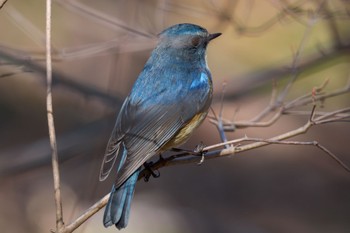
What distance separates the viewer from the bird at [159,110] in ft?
14.2

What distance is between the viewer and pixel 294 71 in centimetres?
608

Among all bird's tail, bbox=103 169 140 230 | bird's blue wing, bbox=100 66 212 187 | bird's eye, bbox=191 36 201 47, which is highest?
bird's eye, bbox=191 36 201 47

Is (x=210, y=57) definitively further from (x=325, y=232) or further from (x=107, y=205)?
(x=107, y=205)

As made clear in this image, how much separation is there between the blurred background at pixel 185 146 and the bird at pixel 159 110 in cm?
77

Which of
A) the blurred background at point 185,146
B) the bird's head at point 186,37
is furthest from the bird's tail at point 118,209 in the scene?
the blurred background at point 185,146

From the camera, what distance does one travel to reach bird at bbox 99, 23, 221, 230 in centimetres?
432

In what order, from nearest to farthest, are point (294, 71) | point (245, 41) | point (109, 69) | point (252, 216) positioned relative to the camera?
point (294, 71), point (252, 216), point (109, 69), point (245, 41)

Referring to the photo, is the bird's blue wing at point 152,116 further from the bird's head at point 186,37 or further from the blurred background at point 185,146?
the blurred background at point 185,146

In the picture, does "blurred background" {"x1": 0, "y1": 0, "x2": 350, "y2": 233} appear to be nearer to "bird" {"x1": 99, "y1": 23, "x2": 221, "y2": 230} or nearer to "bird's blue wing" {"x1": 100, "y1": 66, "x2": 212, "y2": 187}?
"bird" {"x1": 99, "y1": 23, "x2": 221, "y2": 230}

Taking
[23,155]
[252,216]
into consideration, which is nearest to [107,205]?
[23,155]

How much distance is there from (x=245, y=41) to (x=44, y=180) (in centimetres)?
426

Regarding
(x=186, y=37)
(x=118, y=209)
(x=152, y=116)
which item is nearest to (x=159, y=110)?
(x=152, y=116)

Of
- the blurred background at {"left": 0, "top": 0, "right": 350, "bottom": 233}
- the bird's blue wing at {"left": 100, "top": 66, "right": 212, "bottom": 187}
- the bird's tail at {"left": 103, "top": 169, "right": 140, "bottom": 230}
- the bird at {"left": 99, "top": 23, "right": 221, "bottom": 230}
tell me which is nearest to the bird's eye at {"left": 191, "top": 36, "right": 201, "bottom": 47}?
the bird at {"left": 99, "top": 23, "right": 221, "bottom": 230}

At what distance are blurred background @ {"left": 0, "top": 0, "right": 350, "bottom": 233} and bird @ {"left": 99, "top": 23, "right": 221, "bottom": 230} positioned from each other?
30.4 inches
